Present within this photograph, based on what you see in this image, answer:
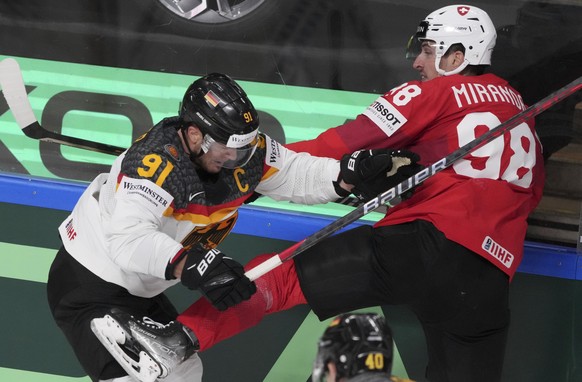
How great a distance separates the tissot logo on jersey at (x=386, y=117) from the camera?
3664 mm

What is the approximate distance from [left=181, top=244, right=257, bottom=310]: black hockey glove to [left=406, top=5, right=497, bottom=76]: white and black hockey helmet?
3.54ft

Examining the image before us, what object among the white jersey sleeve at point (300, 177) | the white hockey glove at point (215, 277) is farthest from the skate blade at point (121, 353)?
the white jersey sleeve at point (300, 177)

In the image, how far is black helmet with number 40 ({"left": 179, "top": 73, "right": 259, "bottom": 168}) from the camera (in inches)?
129

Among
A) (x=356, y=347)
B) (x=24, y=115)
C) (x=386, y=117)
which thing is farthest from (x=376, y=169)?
(x=24, y=115)

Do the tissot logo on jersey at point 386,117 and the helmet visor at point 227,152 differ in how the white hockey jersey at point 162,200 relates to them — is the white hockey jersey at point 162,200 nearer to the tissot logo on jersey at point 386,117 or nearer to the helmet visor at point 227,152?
the helmet visor at point 227,152

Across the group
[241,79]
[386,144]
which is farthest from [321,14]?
[386,144]

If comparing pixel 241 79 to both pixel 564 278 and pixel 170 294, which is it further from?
pixel 564 278

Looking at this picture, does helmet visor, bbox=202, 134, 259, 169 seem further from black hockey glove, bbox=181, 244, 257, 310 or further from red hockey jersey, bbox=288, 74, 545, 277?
red hockey jersey, bbox=288, 74, 545, 277

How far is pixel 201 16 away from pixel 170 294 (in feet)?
3.49

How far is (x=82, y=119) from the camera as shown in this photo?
4.62 m

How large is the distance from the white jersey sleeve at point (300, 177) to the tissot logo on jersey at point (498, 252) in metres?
0.49

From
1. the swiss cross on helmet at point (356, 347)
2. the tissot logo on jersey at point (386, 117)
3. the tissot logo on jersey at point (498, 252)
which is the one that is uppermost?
the swiss cross on helmet at point (356, 347)

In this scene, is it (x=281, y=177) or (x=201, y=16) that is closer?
(x=281, y=177)

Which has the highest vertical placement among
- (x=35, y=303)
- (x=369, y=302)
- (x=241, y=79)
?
(x=241, y=79)
